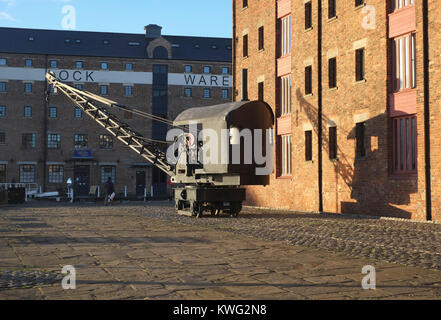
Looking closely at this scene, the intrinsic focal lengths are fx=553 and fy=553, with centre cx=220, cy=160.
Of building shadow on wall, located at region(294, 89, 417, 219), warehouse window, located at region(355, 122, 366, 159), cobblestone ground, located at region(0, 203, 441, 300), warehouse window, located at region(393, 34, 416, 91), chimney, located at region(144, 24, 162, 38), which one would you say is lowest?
cobblestone ground, located at region(0, 203, 441, 300)

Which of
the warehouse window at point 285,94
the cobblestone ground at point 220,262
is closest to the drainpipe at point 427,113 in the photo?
the cobblestone ground at point 220,262

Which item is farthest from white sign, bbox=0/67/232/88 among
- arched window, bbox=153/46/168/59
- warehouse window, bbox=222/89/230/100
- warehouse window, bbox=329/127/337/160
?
warehouse window, bbox=329/127/337/160

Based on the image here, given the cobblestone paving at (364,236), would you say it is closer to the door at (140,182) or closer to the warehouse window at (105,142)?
the door at (140,182)

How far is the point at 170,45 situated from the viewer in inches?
2347

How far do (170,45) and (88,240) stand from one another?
163 feet

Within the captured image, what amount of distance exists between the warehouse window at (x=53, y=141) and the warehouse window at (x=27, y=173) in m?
2.66

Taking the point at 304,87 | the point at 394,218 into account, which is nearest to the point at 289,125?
the point at 304,87

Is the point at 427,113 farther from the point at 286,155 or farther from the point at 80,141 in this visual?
the point at 80,141

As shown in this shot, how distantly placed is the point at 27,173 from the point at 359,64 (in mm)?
40568

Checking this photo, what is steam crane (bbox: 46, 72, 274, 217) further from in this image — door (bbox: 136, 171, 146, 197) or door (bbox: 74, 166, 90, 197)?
door (bbox: 136, 171, 146, 197)

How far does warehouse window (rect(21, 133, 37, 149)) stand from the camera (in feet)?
177

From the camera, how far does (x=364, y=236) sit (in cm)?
1298

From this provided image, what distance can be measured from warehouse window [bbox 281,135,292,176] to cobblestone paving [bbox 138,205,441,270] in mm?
7463
